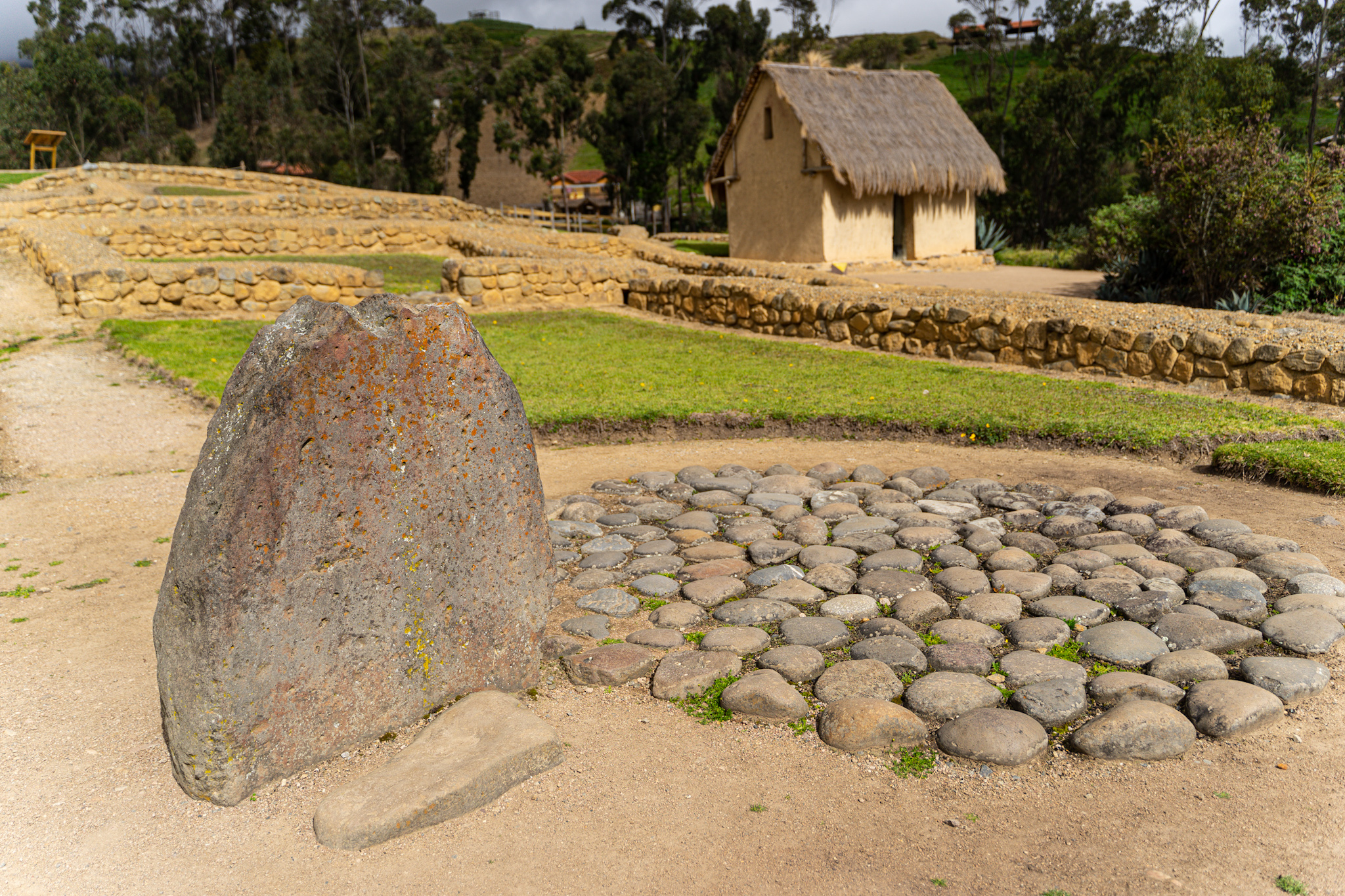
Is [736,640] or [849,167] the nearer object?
[736,640]

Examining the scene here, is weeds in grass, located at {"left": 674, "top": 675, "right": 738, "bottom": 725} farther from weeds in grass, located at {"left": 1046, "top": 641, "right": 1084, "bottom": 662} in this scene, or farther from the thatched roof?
the thatched roof

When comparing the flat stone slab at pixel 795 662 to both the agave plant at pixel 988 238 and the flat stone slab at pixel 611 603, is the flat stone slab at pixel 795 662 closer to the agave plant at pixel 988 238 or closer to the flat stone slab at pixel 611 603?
the flat stone slab at pixel 611 603

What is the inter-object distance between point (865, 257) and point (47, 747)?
72.0ft

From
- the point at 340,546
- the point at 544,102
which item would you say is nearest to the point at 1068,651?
the point at 340,546

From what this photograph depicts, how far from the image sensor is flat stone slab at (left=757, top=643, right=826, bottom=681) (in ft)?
12.3

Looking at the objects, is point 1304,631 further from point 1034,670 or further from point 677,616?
point 677,616

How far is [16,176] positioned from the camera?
86.4 feet

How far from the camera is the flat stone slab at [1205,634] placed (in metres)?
3.84

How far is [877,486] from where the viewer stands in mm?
6121

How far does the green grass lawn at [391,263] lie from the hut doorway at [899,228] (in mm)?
11770

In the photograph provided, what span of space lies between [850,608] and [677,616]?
82 cm

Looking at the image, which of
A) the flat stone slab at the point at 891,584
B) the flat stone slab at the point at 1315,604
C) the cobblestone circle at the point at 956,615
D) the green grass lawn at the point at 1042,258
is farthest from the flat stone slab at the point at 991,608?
the green grass lawn at the point at 1042,258

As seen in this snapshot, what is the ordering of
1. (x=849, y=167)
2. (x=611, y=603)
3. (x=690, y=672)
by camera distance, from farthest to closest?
1. (x=849, y=167)
2. (x=611, y=603)
3. (x=690, y=672)

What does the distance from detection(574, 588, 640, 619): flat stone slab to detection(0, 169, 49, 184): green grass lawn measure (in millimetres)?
28339
